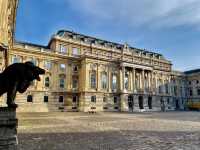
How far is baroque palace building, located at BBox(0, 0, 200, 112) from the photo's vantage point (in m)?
42.5

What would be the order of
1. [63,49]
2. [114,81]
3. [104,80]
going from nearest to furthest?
[63,49] < [104,80] < [114,81]

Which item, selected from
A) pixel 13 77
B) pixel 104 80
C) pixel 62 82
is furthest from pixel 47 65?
pixel 13 77

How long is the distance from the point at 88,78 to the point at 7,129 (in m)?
39.1

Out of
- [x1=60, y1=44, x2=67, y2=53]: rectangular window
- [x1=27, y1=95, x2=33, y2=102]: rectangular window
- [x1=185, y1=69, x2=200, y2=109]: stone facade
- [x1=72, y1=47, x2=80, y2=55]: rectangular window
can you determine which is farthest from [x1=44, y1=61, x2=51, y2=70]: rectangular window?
[x1=185, y1=69, x2=200, y2=109]: stone facade

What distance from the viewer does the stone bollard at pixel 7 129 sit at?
7336 mm

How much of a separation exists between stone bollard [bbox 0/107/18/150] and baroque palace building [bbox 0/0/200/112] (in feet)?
107

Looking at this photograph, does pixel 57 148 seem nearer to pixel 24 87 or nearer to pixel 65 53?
pixel 24 87

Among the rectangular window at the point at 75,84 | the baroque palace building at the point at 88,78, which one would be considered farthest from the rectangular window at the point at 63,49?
the rectangular window at the point at 75,84

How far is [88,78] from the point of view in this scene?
46594mm

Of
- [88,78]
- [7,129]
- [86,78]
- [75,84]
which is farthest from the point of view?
[75,84]

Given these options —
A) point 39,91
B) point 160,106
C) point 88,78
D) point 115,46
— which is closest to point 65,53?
point 88,78

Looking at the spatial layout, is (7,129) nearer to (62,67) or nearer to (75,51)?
(62,67)

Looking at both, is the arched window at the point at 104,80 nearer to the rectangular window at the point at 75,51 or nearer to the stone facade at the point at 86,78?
the stone facade at the point at 86,78

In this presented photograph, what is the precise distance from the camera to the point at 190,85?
7319 cm
